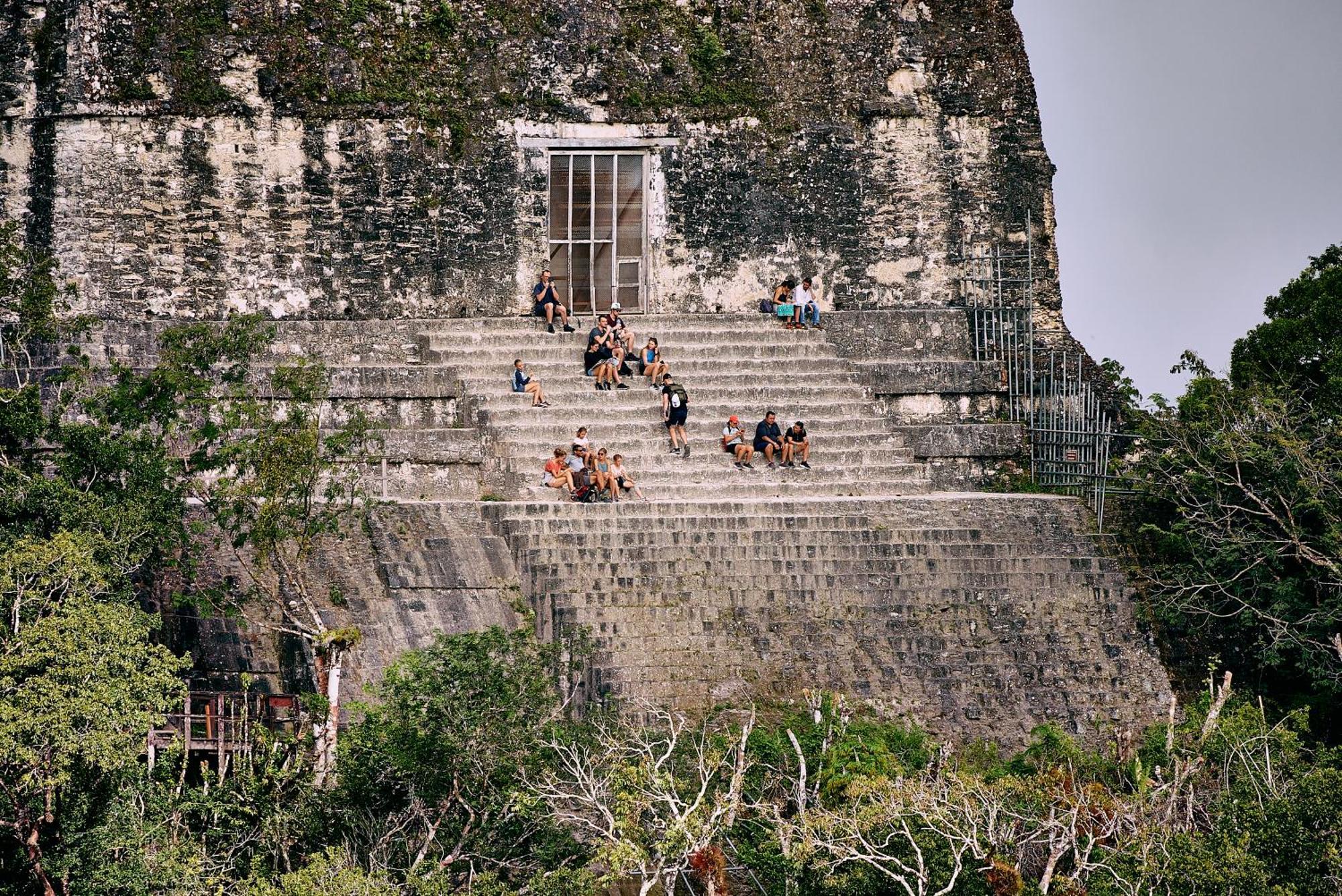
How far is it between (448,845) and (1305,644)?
24.6 ft

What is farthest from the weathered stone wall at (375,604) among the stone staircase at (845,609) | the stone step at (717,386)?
the stone step at (717,386)

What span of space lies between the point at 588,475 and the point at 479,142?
5058 mm

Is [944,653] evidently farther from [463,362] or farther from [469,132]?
[469,132]

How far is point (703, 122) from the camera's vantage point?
24.0 meters

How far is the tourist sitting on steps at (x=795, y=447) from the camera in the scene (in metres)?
21.2

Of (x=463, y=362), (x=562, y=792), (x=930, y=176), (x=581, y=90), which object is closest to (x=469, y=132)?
(x=581, y=90)

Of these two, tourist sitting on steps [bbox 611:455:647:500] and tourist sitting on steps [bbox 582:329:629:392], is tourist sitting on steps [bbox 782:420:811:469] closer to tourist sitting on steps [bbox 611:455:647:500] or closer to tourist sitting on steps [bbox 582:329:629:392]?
tourist sitting on steps [bbox 611:455:647:500]

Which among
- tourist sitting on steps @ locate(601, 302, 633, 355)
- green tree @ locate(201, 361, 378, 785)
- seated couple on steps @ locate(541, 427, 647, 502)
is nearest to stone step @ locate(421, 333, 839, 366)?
tourist sitting on steps @ locate(601, 302, 633, 355)

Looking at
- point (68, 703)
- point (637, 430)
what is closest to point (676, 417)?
point (637, 430)

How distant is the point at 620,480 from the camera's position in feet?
66.5

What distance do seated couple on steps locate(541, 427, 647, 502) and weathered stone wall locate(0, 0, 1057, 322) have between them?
371 cm

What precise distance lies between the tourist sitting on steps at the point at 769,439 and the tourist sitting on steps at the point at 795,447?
0.08 meters

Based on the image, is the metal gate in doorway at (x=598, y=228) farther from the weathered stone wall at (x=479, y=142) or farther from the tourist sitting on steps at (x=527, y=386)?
the tourist sitting on steps at (x=527, y=386)

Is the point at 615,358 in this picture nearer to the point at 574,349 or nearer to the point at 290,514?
the point at 574,349
